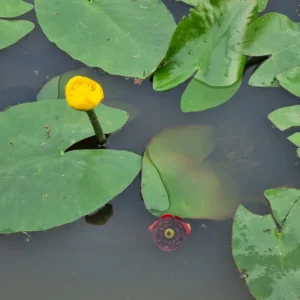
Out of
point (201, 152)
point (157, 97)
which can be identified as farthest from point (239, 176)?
point (157, 97)

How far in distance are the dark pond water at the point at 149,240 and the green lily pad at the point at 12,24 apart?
0.32m

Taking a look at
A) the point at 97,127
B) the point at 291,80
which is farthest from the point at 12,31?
the point at 291,80

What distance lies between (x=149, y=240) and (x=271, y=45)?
648mm

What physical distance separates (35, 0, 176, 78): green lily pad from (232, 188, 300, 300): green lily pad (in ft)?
1.61

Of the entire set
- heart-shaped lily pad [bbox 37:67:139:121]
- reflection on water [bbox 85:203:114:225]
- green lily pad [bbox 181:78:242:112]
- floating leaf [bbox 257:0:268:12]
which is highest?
floating leaf [bbox 257:0:268:12]

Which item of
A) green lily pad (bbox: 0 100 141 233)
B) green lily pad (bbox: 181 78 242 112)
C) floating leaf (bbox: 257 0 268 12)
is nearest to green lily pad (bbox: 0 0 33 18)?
green lily pad (bbox: 0 100 141 233)

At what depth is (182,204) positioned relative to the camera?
1.31 m

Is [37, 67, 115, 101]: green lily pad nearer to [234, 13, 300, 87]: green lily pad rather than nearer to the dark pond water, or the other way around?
the dark pond water

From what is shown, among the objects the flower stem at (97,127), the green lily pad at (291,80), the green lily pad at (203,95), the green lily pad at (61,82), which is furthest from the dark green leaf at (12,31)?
the green lily pad at (291,80)

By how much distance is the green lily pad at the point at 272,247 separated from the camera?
3.88ft

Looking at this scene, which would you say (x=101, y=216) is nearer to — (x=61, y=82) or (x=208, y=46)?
(x=61, y=82)

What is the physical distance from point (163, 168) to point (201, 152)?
0.37 ft

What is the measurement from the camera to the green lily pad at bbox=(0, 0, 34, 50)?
1562 mm

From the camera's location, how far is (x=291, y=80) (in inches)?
56.1
